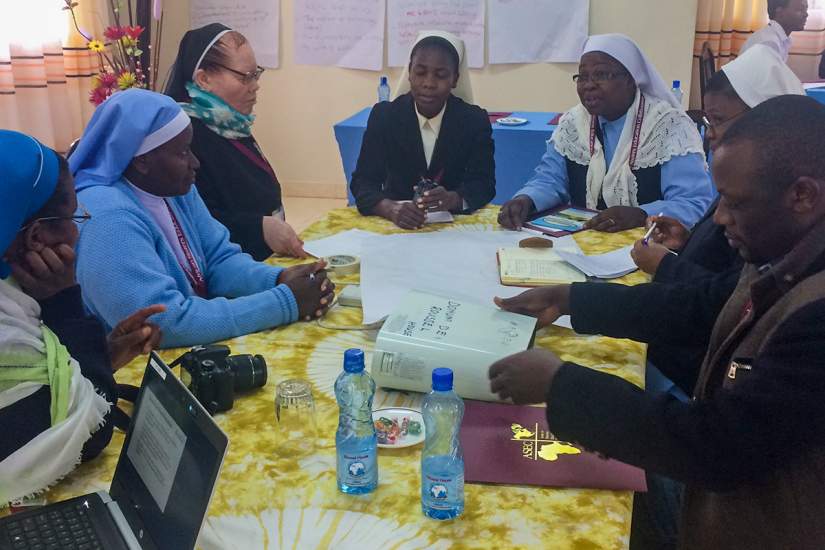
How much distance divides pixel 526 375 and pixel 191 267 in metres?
1.02

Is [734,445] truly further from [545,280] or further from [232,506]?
[545,280]

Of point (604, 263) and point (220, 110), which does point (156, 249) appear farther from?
point (604, 263)

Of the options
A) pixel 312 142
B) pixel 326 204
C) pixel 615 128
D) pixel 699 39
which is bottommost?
pixel 326 204

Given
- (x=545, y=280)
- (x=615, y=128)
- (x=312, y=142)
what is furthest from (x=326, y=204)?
(x=545, y=280)

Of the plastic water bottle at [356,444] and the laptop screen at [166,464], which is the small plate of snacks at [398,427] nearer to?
the plastic water bottle at [356,444]

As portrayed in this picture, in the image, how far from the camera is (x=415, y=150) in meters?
2.95

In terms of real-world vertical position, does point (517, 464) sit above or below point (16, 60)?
below

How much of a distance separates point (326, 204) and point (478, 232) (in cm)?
342

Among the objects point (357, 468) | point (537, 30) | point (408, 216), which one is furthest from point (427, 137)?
point (537, 30)

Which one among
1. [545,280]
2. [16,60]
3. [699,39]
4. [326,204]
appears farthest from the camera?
[326,204]

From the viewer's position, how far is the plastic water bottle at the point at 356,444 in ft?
3.62

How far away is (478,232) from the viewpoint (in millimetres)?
2379

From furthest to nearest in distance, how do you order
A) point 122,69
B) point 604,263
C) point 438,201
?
point 122,69 < point 438,201 < point 604,263

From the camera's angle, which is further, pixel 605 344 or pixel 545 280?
pixel 545 280
